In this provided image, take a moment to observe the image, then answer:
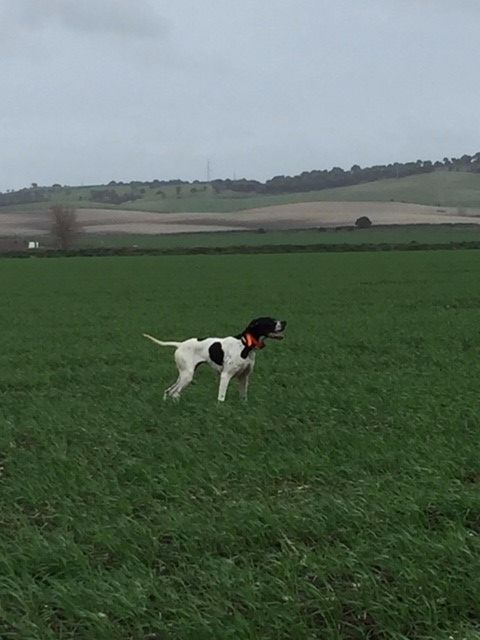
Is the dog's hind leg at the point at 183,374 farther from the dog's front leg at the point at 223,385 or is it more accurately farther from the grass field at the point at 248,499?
the dog's front leg at the point at 223,385

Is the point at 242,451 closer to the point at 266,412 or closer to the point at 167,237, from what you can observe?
the point at 266,412

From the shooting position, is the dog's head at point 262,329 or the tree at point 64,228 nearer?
the dog's head at point 262,329

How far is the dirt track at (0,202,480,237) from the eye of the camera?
119269mm

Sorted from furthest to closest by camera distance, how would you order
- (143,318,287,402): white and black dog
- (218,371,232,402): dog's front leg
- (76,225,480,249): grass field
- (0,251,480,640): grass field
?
(76,225,480,249): grass field, (143,318,287,402): white and black dog, (218,371,232,402): dog's front leg, (0,251,480,640): grass field

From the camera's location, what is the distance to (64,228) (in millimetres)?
103375

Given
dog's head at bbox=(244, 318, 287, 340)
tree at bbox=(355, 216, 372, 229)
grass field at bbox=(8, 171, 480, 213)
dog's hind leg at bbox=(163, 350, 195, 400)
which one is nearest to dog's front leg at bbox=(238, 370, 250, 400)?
dog's head at bbox=(244, 318, 287, 340)

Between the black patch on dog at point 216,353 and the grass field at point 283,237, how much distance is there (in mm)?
74116

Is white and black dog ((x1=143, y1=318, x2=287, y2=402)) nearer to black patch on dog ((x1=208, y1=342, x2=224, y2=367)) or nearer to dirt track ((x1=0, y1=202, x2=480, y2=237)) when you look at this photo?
black patch on dog ((x1=208, y1=342, x2=224, y2=367))

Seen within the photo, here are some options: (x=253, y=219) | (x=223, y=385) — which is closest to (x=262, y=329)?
(x=223, y=385)

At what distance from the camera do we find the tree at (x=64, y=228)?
338 ft

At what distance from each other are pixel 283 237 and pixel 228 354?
85.9 metres

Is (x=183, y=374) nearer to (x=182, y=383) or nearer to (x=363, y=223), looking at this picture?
(x=182, y=383)

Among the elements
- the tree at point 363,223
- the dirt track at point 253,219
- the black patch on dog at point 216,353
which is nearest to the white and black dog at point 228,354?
the black patch on dog at point 216,353

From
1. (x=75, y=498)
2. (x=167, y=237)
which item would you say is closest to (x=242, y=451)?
(x=75, y=498)
